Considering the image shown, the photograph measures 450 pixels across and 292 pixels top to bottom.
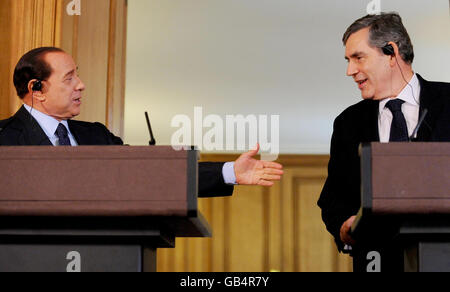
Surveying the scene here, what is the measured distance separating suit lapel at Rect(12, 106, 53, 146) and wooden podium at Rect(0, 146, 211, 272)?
75 cm

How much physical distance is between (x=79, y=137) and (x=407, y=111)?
1193 millimetres

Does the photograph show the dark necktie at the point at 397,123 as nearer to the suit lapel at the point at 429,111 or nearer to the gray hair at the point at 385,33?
the suit lapel at the point at 429,111

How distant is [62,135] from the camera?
2.56m

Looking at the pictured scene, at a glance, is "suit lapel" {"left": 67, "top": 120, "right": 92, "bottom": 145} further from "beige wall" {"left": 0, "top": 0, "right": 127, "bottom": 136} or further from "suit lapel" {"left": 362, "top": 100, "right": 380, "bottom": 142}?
"suit lapel" {"left": 362, "top": 100, "right": 380, "bottom": 142}

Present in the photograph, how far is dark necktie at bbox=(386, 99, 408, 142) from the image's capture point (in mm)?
2410

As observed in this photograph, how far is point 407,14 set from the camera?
5.12 meters

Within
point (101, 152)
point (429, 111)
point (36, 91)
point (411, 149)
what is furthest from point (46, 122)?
point (411, 149)

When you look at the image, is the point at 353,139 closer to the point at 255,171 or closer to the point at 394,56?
the point at 394,56

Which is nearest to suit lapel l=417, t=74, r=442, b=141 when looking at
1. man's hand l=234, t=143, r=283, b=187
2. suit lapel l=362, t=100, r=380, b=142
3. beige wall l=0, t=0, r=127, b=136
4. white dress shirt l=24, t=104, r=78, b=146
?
suit lapel l=362, t=100, r=380, b=142

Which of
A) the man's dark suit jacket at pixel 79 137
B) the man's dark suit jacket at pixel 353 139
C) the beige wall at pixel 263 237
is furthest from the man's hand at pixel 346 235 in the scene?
the beige wall at pixel 263 237

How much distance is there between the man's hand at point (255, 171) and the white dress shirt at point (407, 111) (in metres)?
0.57
